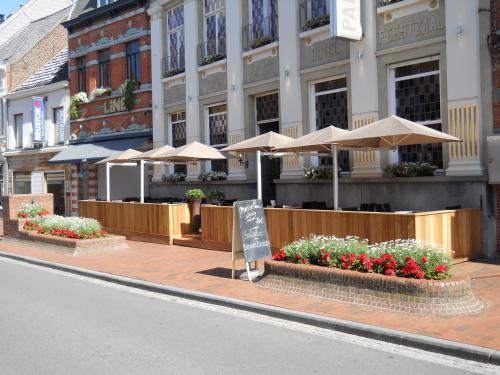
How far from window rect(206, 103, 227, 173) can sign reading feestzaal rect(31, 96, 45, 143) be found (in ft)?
40.3

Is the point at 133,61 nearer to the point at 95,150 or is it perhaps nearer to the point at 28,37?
the point at 95,150

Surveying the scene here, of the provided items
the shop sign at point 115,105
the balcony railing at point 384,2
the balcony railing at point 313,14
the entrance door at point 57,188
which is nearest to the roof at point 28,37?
the entrance door at point 57,188

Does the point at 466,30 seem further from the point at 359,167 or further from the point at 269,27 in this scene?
the point at 269,27

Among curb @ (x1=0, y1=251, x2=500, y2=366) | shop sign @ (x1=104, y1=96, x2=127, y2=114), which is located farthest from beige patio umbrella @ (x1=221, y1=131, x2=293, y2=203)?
shop sign @ (x1=104, y1=96, x2=127, y2=114)

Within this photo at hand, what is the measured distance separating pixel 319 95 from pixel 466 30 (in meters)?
4.50

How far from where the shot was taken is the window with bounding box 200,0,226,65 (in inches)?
724

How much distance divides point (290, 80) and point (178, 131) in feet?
21.5

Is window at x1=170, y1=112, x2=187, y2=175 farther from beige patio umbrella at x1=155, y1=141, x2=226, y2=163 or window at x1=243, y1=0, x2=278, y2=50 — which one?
window at x1=243, y1=0, x2=278, y2=50

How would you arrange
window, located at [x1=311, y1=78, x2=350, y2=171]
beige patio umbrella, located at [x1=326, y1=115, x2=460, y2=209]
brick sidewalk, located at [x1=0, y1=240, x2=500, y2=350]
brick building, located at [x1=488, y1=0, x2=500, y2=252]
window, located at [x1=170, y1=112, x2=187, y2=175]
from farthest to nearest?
window, located at [x1=170, y1=112, x2=187, y2=175] → window, located at [x1=311, y1=78, x2=350, y2=171] → brick building, located at [x1=488, y1=0, x2=500, y2=252] → beige patio umbrella, located at [x1=326, y1=115, x2=460, y2=209] → brick sidewalk, located at [x1=0, y1=240, x2=500, y2=350]

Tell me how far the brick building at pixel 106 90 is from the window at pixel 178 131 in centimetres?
134

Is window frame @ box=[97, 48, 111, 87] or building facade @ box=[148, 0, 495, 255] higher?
window frame @ box=[97, 48, 111, 87]

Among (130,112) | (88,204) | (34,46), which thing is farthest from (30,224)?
(34,46)

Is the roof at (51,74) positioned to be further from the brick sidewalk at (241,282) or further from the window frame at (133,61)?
the brick sidewalk at (241,282)

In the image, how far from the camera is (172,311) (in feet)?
26.6
